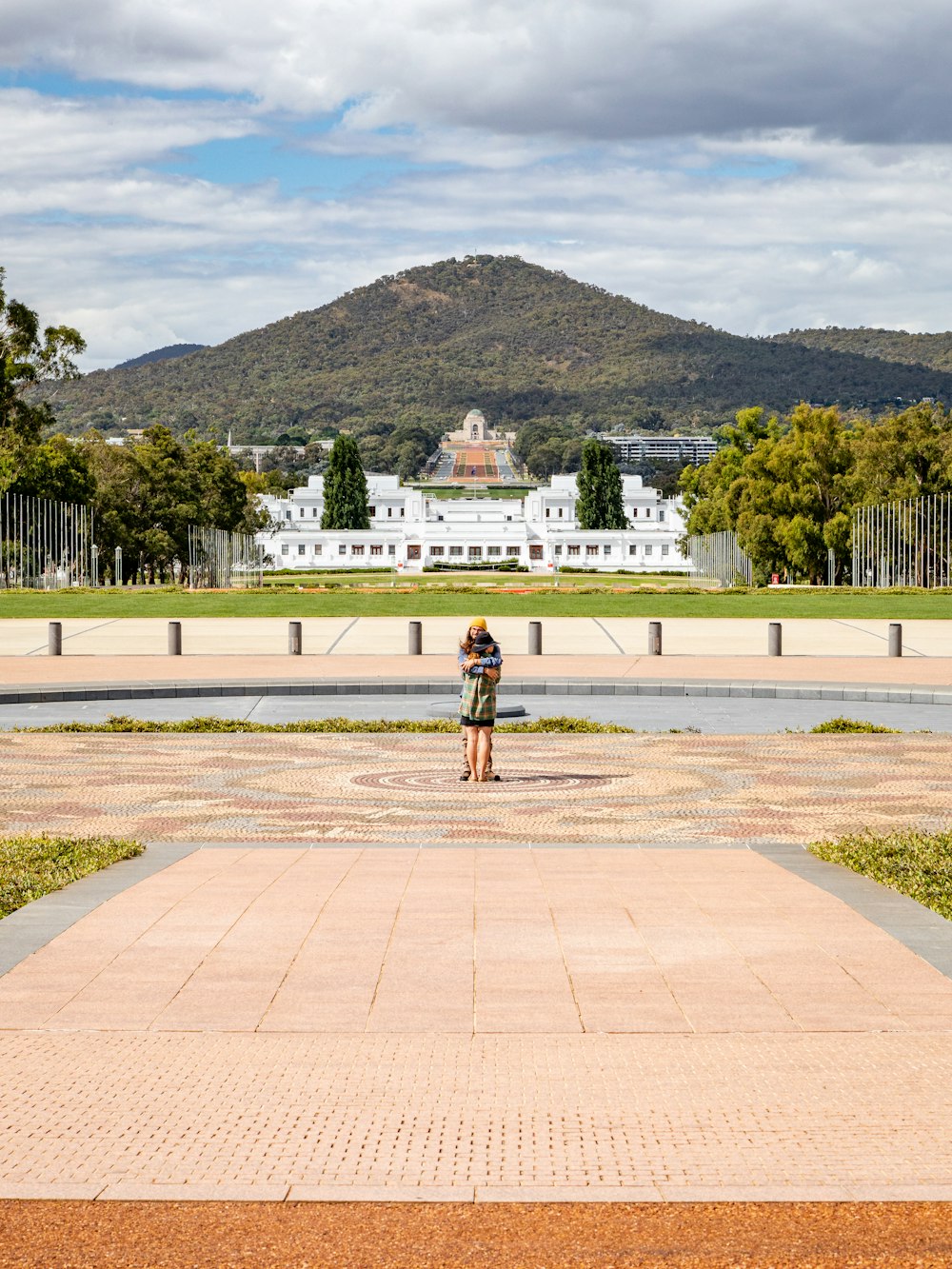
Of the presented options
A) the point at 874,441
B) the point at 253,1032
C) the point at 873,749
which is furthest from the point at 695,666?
the point at 874,441

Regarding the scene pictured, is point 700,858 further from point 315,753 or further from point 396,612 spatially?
point 396,612

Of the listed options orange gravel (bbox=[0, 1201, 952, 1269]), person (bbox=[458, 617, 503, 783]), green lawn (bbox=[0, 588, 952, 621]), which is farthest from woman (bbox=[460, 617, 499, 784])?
green lawn (bbox=[0, 588, 952, 621])

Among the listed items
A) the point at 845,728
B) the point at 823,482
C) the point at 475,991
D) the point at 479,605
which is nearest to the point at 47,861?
the point at 475,991

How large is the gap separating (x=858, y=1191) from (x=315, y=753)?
1175 centimetres

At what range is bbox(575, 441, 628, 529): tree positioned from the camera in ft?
456

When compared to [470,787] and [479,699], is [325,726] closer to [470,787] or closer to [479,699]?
[470,787]

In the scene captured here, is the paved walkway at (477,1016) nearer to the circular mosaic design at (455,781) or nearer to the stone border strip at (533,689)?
the circular mosaic design at (455,781)

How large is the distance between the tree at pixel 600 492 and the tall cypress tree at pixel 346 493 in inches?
811

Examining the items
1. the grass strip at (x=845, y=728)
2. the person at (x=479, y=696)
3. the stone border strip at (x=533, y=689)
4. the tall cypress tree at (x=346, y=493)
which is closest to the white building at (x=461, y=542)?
the tall cypress tree at (x=346, y=493)

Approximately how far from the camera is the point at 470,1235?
465 cm

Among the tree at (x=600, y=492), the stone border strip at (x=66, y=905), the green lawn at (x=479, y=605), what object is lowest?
the stone border strip at (x=66, y=905)

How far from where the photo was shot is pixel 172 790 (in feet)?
45.0

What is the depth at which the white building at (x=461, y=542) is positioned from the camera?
436ft

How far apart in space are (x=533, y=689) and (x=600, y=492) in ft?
391
